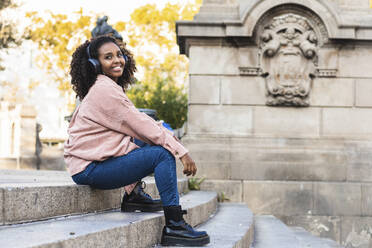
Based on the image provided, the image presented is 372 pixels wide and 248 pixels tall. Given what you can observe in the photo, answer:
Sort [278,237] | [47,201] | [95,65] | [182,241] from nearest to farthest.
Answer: [47,201] → [182,241] → [95,65] → [278,237]

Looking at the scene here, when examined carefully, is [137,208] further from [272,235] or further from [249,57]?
[249,57]

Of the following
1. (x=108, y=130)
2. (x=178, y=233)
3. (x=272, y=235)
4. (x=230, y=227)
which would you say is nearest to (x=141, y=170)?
(x=108, y=130)

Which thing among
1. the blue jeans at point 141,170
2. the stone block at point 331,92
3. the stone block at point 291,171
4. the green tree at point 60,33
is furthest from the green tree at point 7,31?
the blue jeans at point 141,170

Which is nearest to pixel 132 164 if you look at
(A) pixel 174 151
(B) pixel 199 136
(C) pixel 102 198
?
(A) pixel 174 151

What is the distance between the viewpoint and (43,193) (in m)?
3.81

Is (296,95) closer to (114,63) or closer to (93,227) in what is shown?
(114,63)

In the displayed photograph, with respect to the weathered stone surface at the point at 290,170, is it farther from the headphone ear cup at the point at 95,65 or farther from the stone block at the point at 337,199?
the headphone ear cup at the point at 95,65

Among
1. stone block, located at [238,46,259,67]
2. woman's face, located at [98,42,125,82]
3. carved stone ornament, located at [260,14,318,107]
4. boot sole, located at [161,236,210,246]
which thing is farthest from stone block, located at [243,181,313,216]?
woman's face, located at [98,42,125,82]

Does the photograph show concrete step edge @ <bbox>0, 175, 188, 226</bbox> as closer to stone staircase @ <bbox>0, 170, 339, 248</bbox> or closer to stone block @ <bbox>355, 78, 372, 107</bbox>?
stone staircase @ <bbox>0, 170, 339, 248</bbox>

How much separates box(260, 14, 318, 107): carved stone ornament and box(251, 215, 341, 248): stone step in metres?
1.87

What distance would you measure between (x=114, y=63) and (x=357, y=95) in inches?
208

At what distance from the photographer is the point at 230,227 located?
546 cm

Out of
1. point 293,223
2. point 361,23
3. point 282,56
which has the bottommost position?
point 293,223

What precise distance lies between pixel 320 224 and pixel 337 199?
444 millimetres
